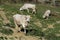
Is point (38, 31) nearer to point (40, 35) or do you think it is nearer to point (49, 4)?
point (40, 35)

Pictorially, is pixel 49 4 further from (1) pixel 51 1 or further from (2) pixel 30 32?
(2) pixel 30 32

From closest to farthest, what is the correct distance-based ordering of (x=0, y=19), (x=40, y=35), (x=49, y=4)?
1. (x=40, y=35)
2. (x=0, y=19)
3. (x=49, y=4)

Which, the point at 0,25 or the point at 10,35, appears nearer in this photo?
the point at 10,35

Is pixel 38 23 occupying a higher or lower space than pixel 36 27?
lower

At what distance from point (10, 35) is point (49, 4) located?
10.2m

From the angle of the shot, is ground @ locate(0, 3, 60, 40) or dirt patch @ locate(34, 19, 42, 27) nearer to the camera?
ground @ locate(0, 3, 60, 40)

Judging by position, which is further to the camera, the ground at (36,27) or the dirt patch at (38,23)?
the dirt patch at (38,23)

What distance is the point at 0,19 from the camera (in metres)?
18.6

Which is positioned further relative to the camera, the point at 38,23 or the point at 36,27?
the point at 38,23

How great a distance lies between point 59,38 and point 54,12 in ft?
22.4

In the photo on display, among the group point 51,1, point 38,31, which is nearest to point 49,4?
point 51,1

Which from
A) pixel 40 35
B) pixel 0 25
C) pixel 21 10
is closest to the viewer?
pixel 40 35

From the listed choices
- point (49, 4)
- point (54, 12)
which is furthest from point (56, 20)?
point (49, 4)

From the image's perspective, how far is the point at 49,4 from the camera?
2475 centimetres
